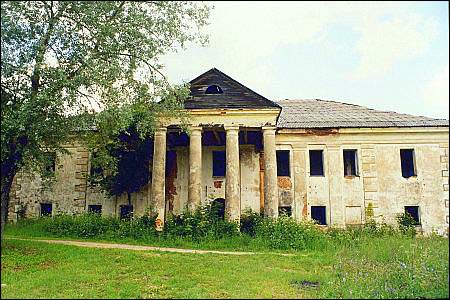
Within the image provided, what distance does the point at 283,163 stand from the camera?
21.8m

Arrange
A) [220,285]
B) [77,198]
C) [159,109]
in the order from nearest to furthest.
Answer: [220,285] < [159,109] < [77,198]

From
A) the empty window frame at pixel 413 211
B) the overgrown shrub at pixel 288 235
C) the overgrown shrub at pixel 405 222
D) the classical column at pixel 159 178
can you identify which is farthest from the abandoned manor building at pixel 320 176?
the overgrown shrub at pixel 288 235

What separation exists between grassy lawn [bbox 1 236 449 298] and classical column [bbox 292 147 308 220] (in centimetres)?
759

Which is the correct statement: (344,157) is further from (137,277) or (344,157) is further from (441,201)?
(137,277)

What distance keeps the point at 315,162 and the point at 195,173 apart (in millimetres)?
7181

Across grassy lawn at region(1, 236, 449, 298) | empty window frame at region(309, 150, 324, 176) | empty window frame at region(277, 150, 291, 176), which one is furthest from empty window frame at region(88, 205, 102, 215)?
empty window frame at region(309, 150, 324, 176)

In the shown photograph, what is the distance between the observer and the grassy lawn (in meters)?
7.93

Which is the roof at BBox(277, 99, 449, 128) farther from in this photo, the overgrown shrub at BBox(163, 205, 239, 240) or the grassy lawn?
the grassy lawn

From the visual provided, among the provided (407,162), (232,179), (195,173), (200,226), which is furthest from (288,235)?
(407,162)

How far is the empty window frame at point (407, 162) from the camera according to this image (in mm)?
21330

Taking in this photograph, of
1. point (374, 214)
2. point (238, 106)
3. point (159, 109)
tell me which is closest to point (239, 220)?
point (238, 106)

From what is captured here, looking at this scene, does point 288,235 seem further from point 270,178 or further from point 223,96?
point 223,96

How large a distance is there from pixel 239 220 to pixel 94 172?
8919 millimetres

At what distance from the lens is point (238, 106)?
58.6 feet
